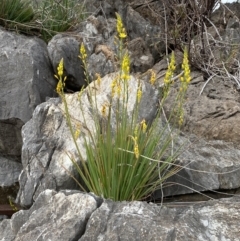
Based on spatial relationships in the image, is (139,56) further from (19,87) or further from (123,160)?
(123,160)

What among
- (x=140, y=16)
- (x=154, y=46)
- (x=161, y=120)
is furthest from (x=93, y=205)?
(x=140, y=16)

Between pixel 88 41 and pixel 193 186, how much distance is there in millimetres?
2113

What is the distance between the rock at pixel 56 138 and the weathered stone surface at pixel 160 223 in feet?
2.81

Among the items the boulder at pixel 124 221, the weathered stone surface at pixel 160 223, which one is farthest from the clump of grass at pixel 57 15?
the weathered stone surface at pixel 160 223

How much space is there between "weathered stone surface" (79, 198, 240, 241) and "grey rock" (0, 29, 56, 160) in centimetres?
219

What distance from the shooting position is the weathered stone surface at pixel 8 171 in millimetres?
4445

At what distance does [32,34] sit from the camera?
5164 millimetres

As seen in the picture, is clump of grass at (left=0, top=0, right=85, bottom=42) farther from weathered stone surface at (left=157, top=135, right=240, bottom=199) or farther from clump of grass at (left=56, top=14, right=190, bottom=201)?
clump of grass at (left=56, top=14, right=190, bottom=201)

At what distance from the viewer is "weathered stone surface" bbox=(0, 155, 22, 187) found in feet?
14.6

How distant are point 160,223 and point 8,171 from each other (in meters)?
2.44

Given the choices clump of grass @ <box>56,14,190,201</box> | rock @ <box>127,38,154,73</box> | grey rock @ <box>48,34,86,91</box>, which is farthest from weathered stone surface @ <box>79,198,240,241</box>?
rock @ <box>127,38,154,73</box>

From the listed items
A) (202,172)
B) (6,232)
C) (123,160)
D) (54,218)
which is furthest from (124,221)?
(202,172)

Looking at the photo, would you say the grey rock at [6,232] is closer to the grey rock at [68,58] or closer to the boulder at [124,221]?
the boulder at [124,221]

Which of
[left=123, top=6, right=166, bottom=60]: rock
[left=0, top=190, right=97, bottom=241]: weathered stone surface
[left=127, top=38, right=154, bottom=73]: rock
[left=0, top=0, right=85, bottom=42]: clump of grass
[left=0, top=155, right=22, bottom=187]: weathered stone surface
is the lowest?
[left=0, top=155, right=22, bottom=187]: weathered stone surface
